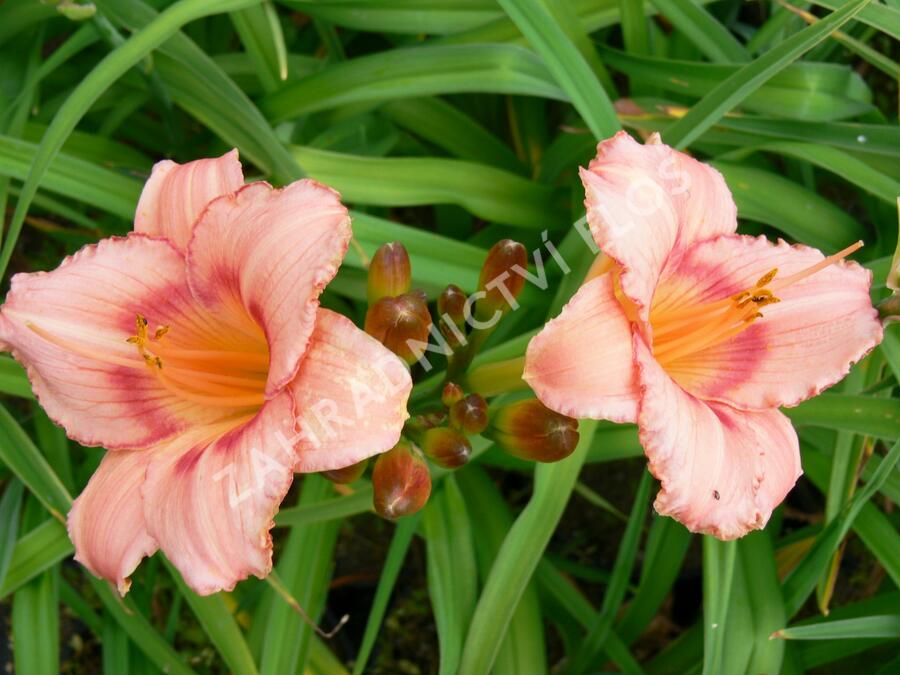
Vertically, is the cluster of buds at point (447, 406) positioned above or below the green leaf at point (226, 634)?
above

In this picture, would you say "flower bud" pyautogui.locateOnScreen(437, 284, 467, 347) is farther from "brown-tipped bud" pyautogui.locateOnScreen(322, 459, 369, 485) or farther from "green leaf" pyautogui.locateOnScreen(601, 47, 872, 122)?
"green leaf" pyautogui.locateOnScreen(601, 47, 872, 122)

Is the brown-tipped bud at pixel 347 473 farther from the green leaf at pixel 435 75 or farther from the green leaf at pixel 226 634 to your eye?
the green leaf at pixel 435 75

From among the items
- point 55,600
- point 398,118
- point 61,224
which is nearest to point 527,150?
point 398,118

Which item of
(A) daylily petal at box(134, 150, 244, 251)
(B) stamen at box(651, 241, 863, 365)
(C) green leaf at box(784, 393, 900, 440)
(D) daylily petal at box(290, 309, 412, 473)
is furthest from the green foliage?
(D) daylily petal at box(290, 309, 412, 473)

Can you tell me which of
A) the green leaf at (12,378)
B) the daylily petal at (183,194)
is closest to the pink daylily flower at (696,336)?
the daylily petal at (183,194)

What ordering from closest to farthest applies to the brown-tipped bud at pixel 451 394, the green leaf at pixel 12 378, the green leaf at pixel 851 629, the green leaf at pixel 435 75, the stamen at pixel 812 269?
the stamen at pixel 812 269, the brown-tipped bud at pixel 451 394, the green leaf at pixel 851 629, the green leaf at pixel 12 378, the green leaf at pixel 435 75
